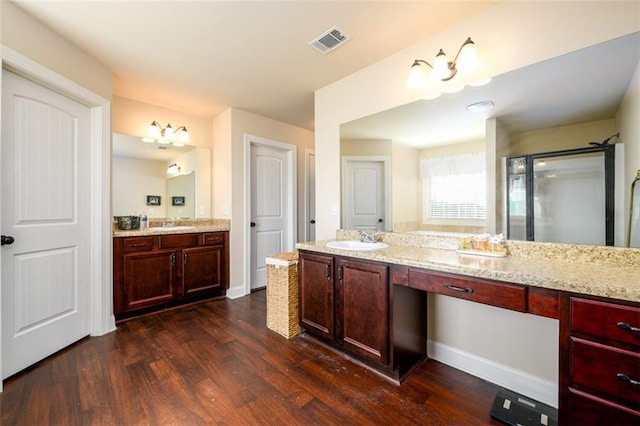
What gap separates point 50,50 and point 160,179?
1609mm

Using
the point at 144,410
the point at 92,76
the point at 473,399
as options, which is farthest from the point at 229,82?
the point at 473,399

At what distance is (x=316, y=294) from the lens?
210 cm

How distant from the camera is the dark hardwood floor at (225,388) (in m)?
1.40

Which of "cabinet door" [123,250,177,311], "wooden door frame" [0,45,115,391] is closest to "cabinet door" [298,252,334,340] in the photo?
"cabinet door" [123,250,177,311]

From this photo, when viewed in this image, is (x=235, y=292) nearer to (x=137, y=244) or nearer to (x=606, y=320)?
(x=137, y=244)

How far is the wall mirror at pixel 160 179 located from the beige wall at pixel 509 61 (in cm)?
251

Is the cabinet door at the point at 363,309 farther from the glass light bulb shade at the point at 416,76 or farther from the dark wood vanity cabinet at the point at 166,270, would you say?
the dark wood vanity cabinet at the point at 166,270

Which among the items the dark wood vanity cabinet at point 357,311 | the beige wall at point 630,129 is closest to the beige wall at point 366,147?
the dark wood vanity cabinet at point 357,311

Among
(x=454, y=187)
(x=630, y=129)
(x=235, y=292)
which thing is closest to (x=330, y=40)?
(x=454, y=187)

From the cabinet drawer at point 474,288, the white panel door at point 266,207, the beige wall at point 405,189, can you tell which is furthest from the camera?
the white panel door at point 266,207

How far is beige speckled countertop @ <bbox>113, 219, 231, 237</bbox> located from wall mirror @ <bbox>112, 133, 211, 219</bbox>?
→ 93mm

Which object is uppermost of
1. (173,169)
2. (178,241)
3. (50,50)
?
(50,50)

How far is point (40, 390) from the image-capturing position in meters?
1.60

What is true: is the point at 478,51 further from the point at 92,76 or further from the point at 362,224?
the point at 92,76
